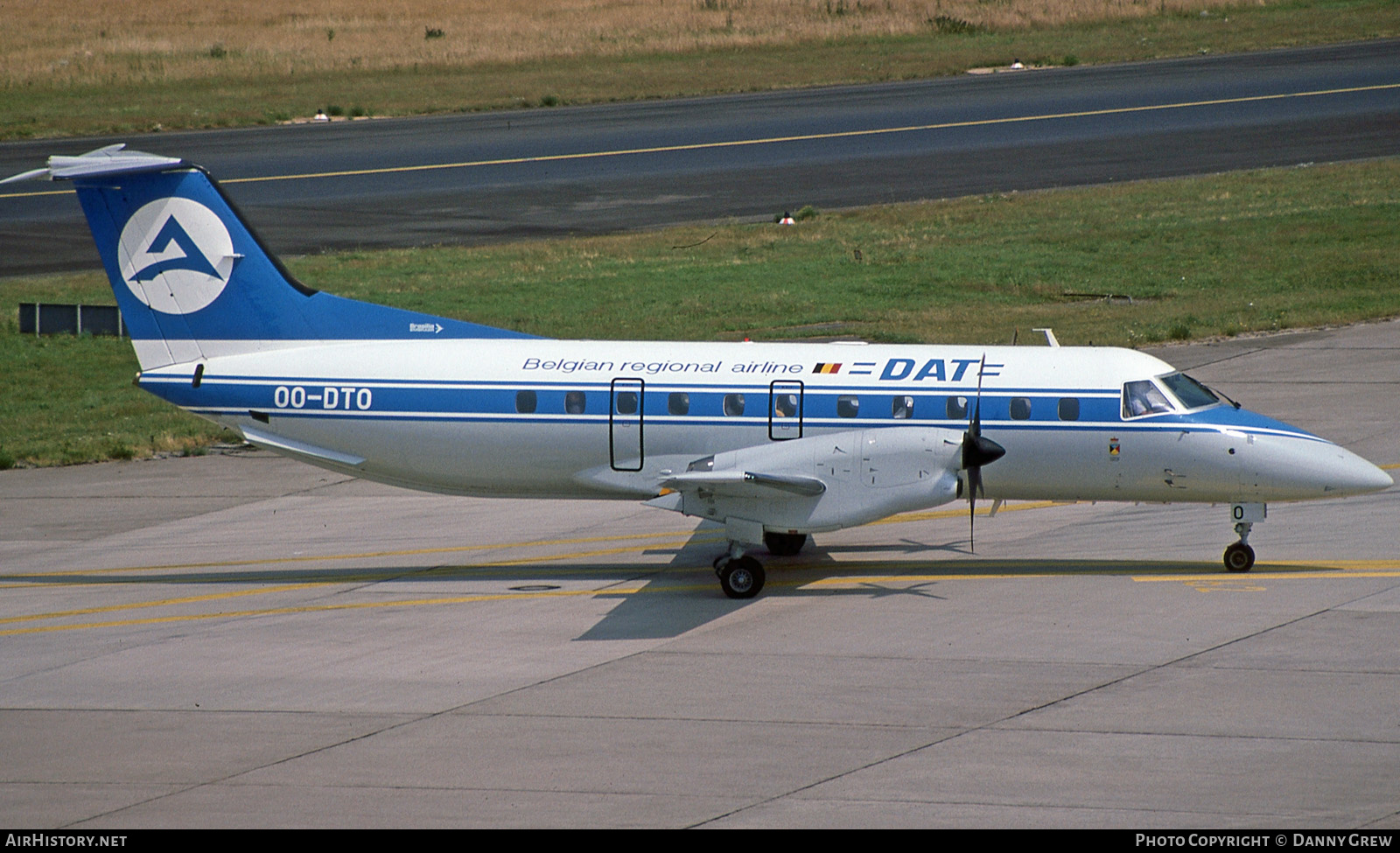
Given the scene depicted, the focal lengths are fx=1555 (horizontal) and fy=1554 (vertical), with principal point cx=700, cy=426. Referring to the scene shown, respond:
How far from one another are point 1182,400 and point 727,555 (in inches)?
272

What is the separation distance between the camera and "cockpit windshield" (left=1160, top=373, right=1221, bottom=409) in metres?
22.4

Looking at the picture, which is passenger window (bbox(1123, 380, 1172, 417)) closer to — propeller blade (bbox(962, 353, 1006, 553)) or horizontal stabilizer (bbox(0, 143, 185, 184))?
propeller blade (bbox(962, 353, 1006, 553))

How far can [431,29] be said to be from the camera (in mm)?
88562

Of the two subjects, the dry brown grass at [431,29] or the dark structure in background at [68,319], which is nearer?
the dark structure in background at [68,319]

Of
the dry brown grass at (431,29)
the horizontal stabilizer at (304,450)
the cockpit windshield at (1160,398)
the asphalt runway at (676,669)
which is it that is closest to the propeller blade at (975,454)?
the asphalt runway at (676,669)

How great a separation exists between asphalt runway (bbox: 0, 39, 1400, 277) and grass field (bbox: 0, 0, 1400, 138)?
4.59 m

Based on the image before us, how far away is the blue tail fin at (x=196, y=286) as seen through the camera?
23953 mm

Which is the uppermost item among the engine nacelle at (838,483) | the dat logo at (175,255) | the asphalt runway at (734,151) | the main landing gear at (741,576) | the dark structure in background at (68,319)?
the asphalt runway at (734,151)

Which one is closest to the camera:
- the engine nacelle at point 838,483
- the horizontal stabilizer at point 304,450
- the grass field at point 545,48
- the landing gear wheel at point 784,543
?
the engine nacelle at point 838,483

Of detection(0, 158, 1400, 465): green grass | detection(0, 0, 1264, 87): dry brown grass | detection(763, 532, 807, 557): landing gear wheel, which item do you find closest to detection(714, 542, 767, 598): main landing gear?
detection(763, 532, 807, 557): landing gear wheel

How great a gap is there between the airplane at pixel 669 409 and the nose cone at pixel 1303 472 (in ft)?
0.11

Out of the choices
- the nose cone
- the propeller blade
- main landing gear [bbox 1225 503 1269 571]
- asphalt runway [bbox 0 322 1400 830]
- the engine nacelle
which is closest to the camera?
asphalt runway [bbox 0 322 1400 830]

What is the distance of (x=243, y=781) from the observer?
15312 millimetres

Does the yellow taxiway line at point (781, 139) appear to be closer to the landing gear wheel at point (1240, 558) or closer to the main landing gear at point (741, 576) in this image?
the main landing gear at point (741, 576)
